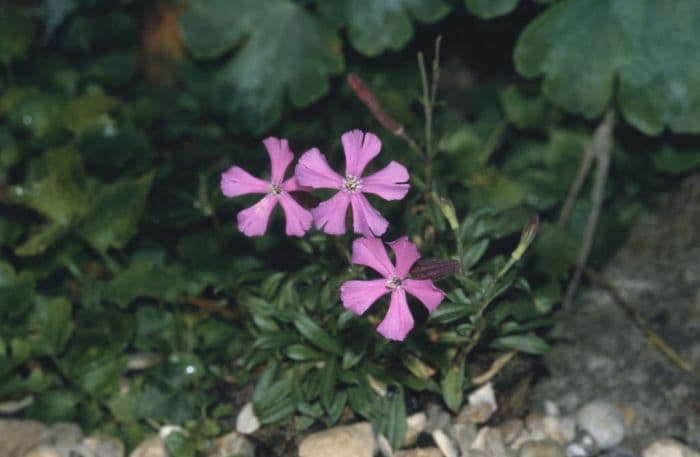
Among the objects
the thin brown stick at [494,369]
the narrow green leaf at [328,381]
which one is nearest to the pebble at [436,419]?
the thin brown stick at [494,369]

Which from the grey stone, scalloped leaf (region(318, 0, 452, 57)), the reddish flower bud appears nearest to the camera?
the reddish flower bud

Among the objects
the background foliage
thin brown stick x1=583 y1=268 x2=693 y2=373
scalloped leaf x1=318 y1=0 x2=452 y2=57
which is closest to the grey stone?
thin brown stick x1=583 y1=268 x2=693 y2=373

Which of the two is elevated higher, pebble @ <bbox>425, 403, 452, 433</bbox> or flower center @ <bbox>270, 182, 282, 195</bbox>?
flower center @ <bbox>270, 182, 282, 195</bbox>

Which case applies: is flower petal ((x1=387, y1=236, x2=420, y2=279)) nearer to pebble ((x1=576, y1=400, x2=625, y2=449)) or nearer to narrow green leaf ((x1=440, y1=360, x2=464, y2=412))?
narrow green leaf ((x1=440, y1=360, x2=464, y2=412))

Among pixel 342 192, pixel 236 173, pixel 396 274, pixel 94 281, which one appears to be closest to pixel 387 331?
pixel 396 274

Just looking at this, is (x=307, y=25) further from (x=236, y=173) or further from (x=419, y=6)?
(x=236, y=173)

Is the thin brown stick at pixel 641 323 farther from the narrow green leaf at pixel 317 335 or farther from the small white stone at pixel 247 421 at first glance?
the small white stone at pixel 247 421

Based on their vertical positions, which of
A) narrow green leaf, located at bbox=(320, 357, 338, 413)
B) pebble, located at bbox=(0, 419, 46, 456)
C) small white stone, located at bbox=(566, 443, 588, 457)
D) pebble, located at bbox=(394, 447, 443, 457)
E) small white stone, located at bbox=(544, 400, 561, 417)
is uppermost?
narrow green leaf, located at bbox=(320, 357, 338, 413)
